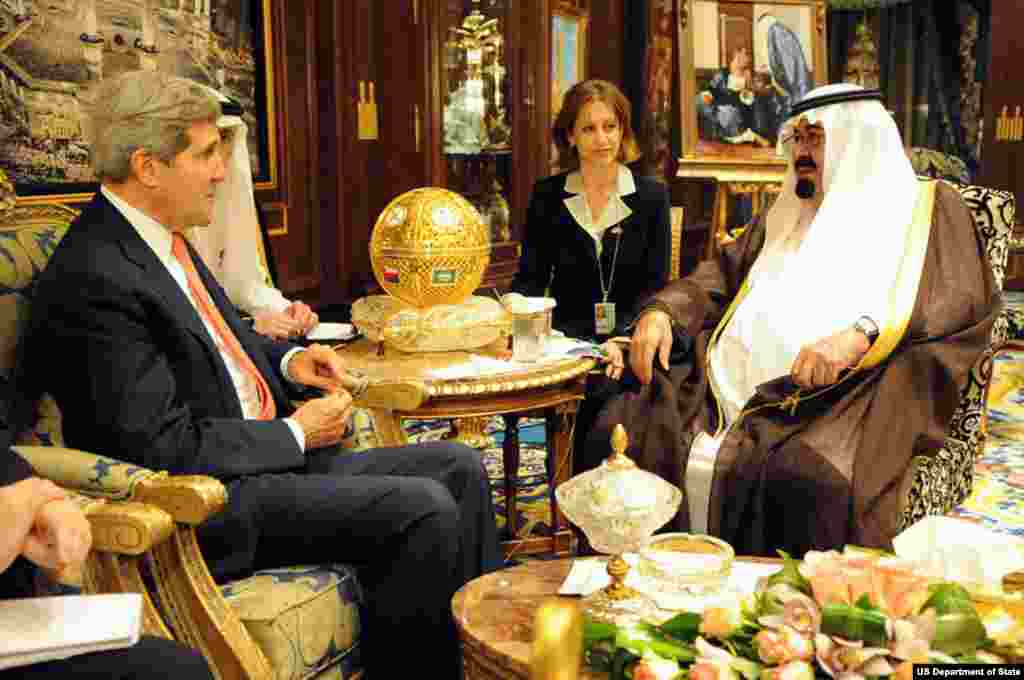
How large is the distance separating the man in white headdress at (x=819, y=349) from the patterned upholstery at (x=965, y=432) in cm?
9

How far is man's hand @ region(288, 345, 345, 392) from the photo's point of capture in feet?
9.27

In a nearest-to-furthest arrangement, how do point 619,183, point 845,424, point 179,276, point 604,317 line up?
point 179,276, point 845,424, point 604,317, point 619,183

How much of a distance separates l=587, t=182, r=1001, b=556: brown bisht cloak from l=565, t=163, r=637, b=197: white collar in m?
1.03

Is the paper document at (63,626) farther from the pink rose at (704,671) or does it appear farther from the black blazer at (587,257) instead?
the black blazer at (587,257)

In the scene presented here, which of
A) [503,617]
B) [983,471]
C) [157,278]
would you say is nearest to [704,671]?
[503,617]

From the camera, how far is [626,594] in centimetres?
201

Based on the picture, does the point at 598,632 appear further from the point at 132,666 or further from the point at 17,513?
the point at 17,513

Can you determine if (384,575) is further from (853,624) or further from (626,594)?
(853,624)

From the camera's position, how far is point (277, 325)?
346cm

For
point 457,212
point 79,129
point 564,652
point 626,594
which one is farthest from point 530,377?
point 564,652

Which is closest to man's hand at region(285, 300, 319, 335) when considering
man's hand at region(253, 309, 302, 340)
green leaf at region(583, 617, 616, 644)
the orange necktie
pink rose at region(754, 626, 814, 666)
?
man's hand at region(253, 309, 302, 340)

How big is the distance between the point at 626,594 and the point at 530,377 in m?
1.14

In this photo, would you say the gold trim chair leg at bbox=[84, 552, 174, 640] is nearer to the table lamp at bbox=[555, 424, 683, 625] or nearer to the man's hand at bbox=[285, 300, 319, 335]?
the table lamp at bbox=[555, 424, 683, 625]

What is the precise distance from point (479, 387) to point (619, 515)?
3.52ft
